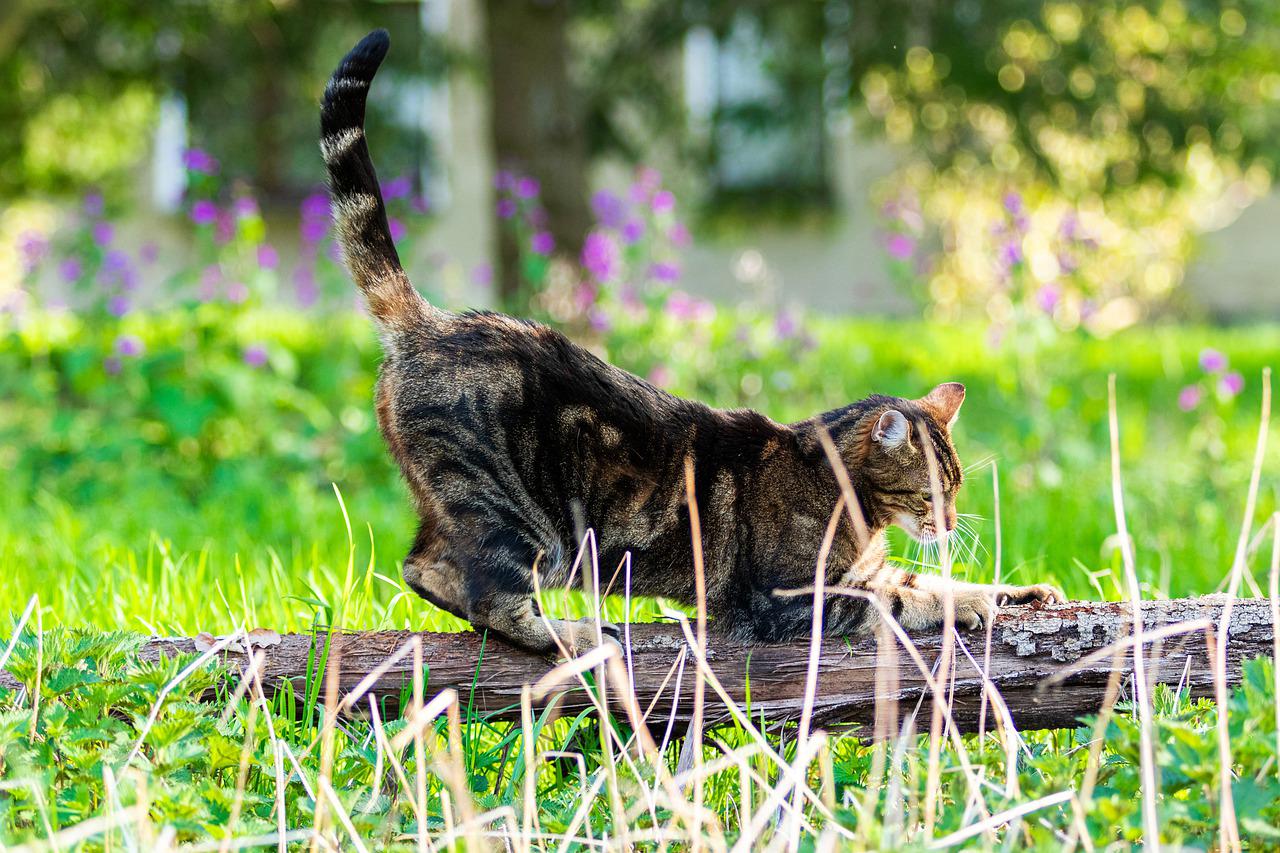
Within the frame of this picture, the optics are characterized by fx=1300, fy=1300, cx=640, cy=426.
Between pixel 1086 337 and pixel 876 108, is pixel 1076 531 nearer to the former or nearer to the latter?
pixel 1086 337

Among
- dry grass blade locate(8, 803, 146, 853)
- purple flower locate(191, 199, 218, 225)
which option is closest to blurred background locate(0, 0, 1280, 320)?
purple flower locate(191, 199, 218, 225)

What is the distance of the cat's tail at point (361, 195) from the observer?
9.08 ft

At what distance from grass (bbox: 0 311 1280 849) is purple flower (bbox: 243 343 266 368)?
7 centimetres

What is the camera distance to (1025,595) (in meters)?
2.73

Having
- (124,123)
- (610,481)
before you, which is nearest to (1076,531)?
(610,481)

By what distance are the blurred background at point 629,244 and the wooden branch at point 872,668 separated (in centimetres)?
53

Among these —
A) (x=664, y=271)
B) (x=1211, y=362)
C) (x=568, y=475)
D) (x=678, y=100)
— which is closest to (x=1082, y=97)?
(x=678, y=100)

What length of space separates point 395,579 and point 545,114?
4.70m

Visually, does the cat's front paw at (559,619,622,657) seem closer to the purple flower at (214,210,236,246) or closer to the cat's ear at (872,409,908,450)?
the cat's ear at (872,409,908,450)

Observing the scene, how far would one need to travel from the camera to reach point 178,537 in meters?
4.23

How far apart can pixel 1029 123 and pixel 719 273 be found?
234 inches

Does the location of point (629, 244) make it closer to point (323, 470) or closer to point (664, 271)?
point (664, 271)

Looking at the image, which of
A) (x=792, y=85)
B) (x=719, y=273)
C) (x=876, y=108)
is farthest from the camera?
(x=719, y=273)

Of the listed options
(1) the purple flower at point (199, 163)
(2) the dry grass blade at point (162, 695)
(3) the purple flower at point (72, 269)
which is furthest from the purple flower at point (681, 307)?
(2) the dry grass blade at point (162, 695)
